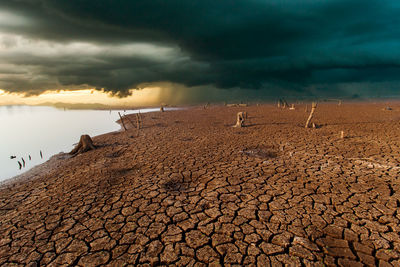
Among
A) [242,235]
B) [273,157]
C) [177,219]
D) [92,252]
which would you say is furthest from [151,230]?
[273,157]

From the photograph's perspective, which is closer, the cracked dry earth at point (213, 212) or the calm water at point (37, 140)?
the cracked dry earth at point (213, 212)

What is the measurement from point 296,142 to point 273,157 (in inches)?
114

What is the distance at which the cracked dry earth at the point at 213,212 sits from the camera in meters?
3.38

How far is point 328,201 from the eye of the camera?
4.72m

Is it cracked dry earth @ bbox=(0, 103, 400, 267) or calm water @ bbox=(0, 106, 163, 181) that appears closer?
cracked dry earth @ bbox=(0, 103, 400, 267)

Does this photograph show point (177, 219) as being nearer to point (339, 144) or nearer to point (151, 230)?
point (151, 230)

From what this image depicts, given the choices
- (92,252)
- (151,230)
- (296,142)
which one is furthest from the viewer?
(296,142)

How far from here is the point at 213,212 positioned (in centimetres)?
447

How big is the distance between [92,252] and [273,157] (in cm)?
702

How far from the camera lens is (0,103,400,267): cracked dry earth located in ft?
11.1

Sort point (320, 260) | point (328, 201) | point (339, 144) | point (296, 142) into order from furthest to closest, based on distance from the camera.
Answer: point (296, 142) < point (339, 144) < point (328, 201) < point (320, 260)

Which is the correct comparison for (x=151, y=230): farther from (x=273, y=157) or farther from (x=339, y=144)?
(x=339, y=144)

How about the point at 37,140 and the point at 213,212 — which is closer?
the point at 213,212

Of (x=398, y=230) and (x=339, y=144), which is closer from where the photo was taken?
(x=398, y=230)
